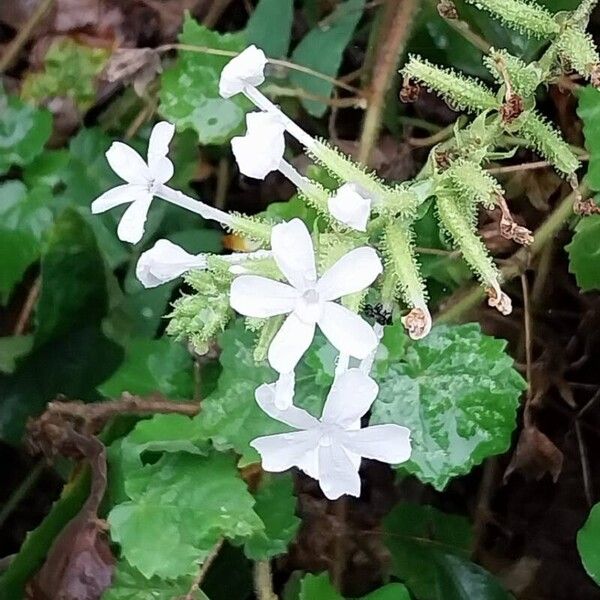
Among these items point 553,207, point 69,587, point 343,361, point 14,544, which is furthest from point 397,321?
point 14,544

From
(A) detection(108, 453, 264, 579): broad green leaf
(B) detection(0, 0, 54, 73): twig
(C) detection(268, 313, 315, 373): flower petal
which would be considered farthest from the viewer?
(B) detection(0, 0, 54, 73): twig

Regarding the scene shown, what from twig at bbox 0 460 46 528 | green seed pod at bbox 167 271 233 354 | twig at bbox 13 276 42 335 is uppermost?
green seed pod at bbox 167 271 233 354

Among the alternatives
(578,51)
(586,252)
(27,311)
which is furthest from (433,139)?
(27,311)

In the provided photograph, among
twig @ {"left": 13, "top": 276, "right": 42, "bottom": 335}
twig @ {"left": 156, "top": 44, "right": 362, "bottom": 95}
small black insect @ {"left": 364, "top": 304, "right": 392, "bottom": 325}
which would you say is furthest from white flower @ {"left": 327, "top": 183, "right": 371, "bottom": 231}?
twig @ {"left": 13, "top": 276, "right": 42, "bottom": 335}

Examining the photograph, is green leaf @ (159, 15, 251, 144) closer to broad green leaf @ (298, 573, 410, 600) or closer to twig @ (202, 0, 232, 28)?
twig @ (202, 0, 232, 28)

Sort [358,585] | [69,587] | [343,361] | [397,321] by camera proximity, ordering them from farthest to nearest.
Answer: [358,585], [69,587], [397,321], [343,361]

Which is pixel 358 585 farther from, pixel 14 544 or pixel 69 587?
pixel 14 544
